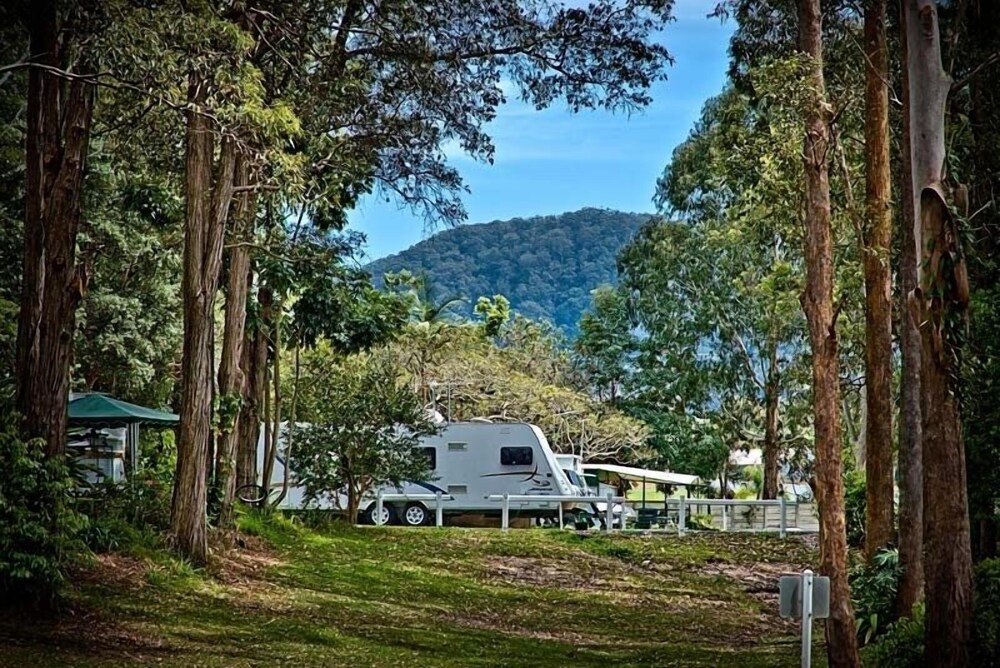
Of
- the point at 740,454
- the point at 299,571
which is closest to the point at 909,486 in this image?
the point at 299,571

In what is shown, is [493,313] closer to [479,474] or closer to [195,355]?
[479,474]

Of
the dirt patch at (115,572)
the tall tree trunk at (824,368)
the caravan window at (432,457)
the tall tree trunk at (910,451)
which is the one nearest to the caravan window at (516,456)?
the caravan window at (432,457)

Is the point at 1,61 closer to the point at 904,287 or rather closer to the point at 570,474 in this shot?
the point at 904,287

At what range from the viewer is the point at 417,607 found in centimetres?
1347

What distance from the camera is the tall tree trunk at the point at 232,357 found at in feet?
50.9

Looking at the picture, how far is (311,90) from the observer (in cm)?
1636

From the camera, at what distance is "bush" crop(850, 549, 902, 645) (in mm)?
12055

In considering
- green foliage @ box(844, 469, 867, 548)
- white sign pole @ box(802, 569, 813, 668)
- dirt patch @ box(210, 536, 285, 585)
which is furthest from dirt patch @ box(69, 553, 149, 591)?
green foliage @ box(844, 469, 867, 548)

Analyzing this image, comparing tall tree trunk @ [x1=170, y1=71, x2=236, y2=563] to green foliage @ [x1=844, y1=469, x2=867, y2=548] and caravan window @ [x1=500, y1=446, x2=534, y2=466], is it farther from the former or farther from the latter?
caravan window @ [x1=500, y1=446, x2=534, y2=466]

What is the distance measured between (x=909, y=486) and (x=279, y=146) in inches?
278

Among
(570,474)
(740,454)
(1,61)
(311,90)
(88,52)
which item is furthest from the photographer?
(740,454)

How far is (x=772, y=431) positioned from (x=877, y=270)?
17.0m

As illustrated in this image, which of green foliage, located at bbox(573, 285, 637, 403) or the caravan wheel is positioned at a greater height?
green foliage, located at bbox(573, 285, 637, 403)

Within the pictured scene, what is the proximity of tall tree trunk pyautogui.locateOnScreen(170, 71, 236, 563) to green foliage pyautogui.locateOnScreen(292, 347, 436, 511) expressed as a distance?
8.27 m
